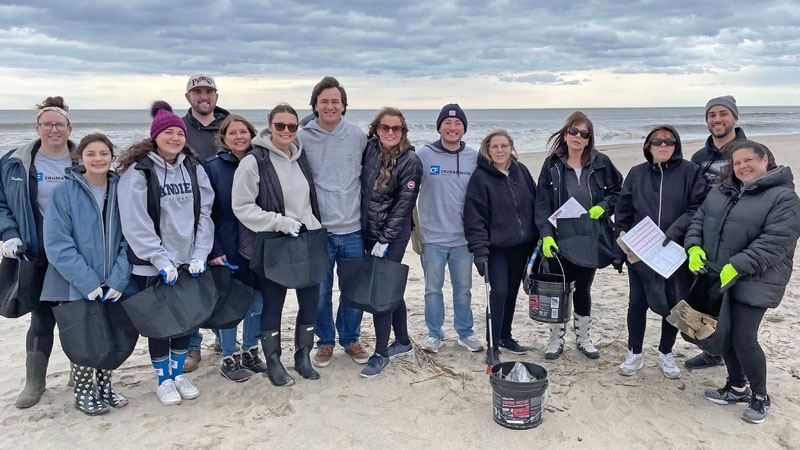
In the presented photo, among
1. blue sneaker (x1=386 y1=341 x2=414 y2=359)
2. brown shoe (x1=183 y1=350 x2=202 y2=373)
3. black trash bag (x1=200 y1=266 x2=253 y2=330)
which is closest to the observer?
black trash bag (x1=200 y1=266 x2=253 y2=330)

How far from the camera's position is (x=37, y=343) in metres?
3.91

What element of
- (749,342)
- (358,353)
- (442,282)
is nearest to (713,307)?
(749,342)

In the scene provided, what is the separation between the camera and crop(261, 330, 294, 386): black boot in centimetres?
413

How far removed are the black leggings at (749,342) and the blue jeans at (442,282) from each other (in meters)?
1.91

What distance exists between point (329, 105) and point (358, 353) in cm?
199

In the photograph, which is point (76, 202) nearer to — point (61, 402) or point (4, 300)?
point (4, 300)

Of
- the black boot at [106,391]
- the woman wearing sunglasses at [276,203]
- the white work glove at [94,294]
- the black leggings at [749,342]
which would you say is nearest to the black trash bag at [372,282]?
the woman wearing sunglasses at [276,203]

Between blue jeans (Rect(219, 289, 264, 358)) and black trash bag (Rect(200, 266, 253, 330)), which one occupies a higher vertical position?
black trash bag (Rect(200, 266, 253, 330))

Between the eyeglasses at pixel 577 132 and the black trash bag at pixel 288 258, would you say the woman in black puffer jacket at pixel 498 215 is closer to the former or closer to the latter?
the eyeglasses at pixel 577 132

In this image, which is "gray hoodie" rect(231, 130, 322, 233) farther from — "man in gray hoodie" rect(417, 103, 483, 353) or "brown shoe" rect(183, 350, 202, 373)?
"brown shoe" rect(183, 350, 202, 373)

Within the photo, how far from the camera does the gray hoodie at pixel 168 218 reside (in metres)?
3.52

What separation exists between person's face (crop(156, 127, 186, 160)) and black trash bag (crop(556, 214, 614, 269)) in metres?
2.79

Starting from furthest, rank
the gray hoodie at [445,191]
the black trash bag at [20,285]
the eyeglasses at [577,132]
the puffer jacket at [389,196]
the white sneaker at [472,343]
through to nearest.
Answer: the white sneaker at [472,343], the gray hoodie at [445,191], the eyeglasses at [577,132], the puffer jacket at [389,196], the black trash bag at [20,285]

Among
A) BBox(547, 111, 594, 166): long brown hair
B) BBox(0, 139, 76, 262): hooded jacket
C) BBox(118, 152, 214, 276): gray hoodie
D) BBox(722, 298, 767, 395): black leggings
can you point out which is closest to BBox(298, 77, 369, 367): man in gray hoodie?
BBox(118, 152, 214, 276): gray hoodie
